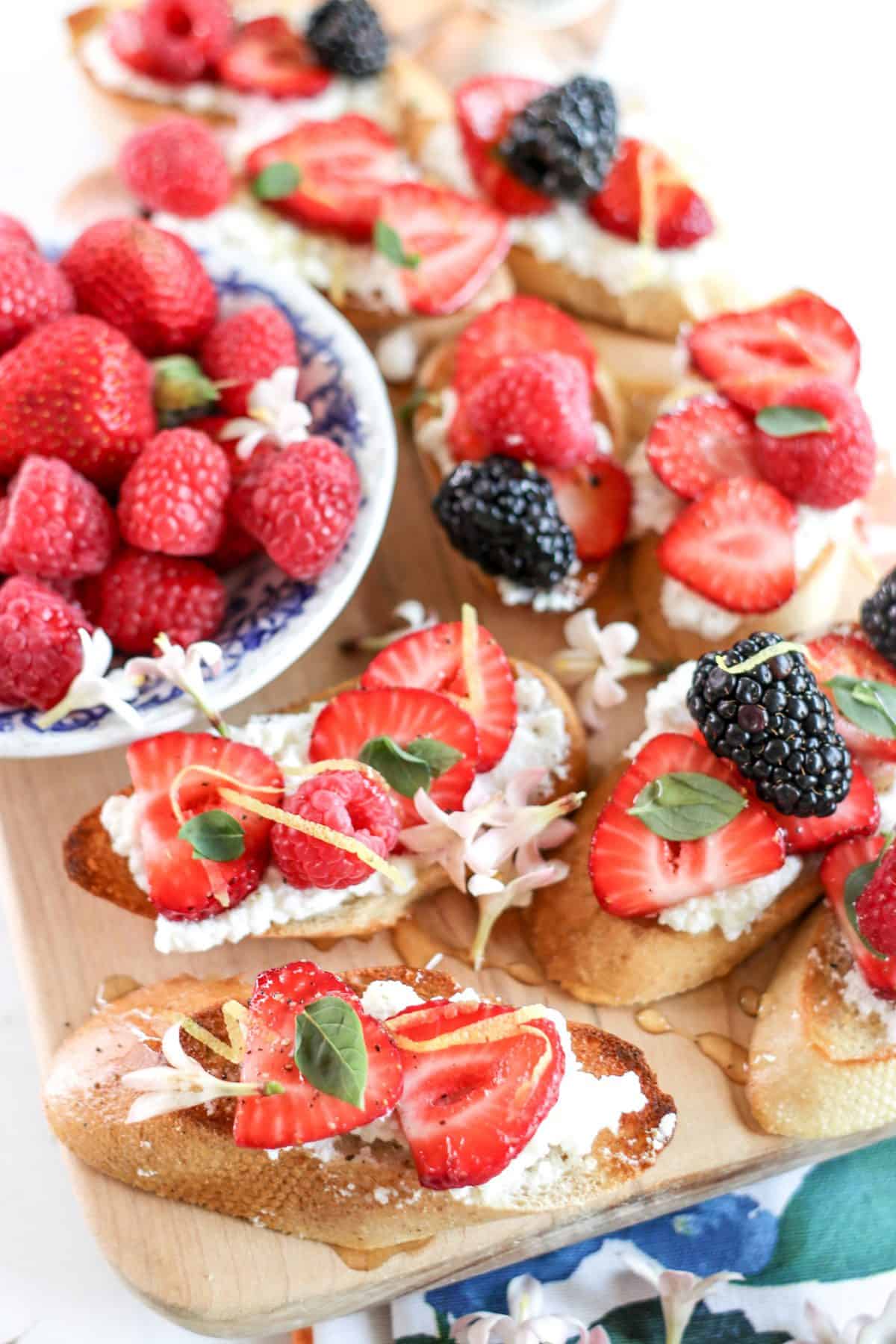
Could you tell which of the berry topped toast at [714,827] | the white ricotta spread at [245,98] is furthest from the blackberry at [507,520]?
the white ricotta spread at [245,98]

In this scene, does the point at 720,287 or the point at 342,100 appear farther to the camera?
the point at 342,100

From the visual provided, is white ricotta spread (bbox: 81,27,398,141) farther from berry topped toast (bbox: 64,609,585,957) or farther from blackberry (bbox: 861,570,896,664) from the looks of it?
blackberry (bbox: 861,570,896,664)

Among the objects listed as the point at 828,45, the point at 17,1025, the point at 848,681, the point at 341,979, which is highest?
the point at 828,45

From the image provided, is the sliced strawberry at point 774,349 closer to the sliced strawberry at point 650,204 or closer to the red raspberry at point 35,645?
the sliced strawberry at point 650,204

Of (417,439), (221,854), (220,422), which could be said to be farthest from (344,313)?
(221,854)

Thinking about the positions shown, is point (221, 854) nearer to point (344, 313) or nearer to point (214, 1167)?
point (214, 1167)

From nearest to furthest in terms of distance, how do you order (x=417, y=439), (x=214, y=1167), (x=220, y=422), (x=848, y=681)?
(x=214, y=1167) → (x=848, y=681) → (x=220, y=422) → (x=417, y=439)

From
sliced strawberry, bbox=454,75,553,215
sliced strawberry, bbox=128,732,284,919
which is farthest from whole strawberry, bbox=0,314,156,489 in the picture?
sliced strawberry, bbox=454,75,553,215
